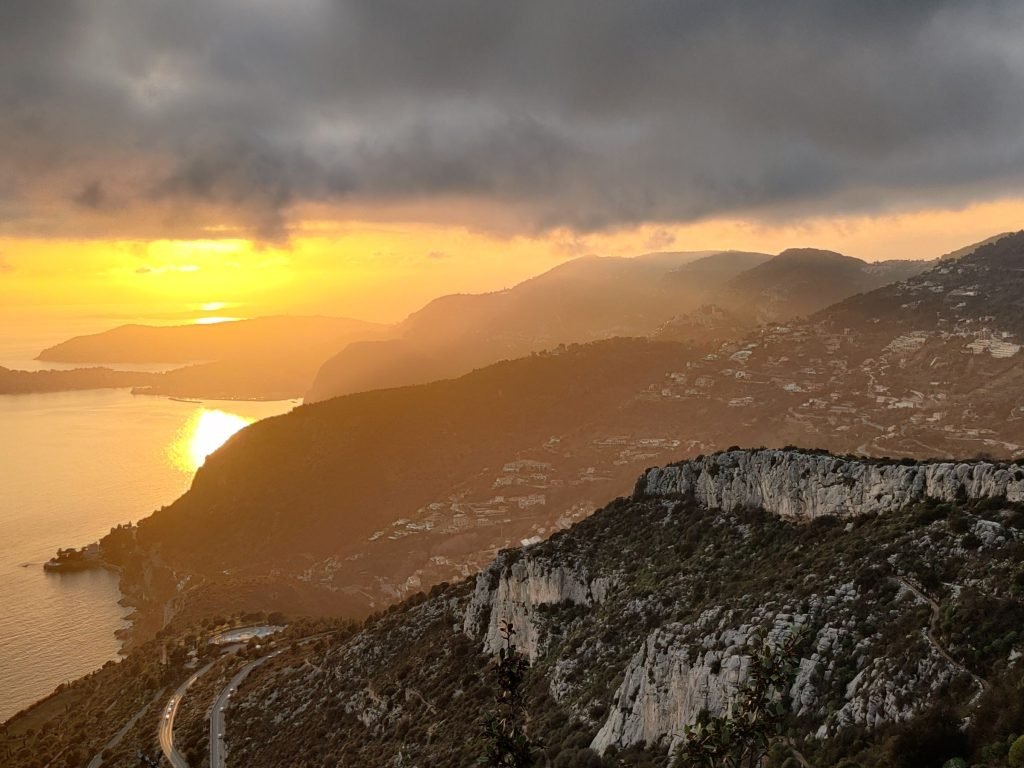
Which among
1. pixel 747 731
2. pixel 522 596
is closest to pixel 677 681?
pixel 747 731

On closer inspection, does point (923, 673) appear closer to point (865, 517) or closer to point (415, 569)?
point (865, 517)

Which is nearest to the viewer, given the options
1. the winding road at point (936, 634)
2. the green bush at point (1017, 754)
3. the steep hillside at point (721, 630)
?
the green bush at point (1017, 754)

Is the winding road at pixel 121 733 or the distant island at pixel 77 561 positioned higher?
the winding road at pixel 121 733

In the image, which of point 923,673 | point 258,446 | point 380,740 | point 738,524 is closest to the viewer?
point 923,673

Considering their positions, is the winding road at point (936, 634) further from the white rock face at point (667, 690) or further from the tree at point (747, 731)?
the white rock face at point (667, 690)

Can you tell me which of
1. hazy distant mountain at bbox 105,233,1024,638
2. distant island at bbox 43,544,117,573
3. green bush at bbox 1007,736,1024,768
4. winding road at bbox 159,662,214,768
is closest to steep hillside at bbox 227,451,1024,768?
green bush at bbox 1007,736,1024,768

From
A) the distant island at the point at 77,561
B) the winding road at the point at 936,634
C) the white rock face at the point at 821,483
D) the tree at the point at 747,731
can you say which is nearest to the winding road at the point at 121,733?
the white rock face at the point at 821,483

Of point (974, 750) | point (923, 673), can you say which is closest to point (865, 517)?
point (923, 673)
